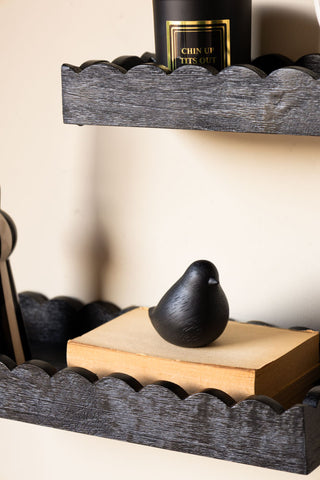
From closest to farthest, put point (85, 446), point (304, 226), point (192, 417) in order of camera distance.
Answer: point (192, 417)
point (304, 226)
point (85, 446)

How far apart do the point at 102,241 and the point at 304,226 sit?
0.21 metres

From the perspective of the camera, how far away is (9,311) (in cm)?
75

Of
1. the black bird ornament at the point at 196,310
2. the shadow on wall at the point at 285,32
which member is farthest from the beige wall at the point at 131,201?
the black bird ornament at the point at 196,310

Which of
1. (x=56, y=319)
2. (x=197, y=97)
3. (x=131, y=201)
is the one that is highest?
(x=197, y=97)

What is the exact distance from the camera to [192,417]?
58 cm

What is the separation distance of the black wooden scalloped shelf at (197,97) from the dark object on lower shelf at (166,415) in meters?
0.19

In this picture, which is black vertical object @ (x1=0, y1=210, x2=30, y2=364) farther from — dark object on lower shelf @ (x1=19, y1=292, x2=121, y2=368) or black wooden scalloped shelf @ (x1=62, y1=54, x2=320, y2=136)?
black wooden scalloped shelf @ (x1=62, y1=54, x2=320, y2=136)

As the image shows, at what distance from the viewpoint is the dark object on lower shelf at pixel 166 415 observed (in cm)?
55

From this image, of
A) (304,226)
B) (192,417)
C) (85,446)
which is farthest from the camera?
(85,446)

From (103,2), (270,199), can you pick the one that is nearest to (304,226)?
(270,199)

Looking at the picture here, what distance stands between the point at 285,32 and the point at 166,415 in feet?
1.06

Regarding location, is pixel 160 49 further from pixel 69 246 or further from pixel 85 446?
pixel 85 446

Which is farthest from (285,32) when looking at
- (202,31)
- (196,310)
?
(196,310)

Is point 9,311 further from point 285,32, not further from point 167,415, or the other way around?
point 285,32
